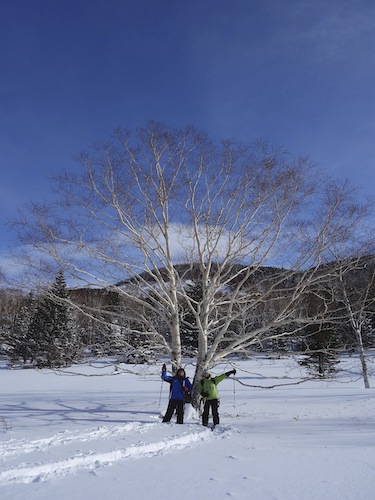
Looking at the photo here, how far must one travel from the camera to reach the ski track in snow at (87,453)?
4.37 m

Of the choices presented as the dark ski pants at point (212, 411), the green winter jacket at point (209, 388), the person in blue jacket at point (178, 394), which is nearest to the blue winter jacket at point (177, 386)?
the person in blue jacket at point (178, 394)

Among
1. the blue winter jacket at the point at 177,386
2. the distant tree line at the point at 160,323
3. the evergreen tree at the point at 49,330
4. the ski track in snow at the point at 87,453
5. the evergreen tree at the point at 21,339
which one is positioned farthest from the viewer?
the evergreen tree at the point at 21,339

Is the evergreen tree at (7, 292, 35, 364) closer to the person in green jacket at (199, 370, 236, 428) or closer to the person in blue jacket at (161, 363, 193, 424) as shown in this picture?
the person in blue jacket at (161, 363, 193, 424)

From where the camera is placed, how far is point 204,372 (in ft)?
31.6

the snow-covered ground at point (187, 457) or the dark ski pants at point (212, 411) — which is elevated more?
the dark ski pants at point (212, 411)

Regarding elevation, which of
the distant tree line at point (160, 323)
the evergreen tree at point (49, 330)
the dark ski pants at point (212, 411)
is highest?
the evergreen tree at point (49, 330)

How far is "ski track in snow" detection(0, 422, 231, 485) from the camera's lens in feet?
14.3

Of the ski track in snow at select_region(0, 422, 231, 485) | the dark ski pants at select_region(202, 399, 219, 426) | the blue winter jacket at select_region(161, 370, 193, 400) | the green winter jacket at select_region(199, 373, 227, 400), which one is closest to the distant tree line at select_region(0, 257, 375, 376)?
the blue winter jacket at select_region(161, 370, 193, 400)

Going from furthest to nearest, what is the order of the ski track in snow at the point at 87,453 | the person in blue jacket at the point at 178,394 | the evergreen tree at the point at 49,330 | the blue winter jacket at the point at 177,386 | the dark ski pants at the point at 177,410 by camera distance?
the evergreen tree at the point at 49,330
the blue winter jacket at the point at 177,386
the person in blue jacket at the point at 178,394
the dark ski pants at the point at 177,410
the ski track in snow at the point at 87,453

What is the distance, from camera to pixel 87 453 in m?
5.30

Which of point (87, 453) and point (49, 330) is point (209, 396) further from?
point (49, 330)

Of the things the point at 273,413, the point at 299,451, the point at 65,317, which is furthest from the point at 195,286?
the point at 65,317

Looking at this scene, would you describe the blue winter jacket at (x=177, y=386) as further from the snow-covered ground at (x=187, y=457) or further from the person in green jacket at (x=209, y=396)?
the snow-covered ground at (x=187, y=457)

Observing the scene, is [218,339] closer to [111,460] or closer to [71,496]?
[111,460]
